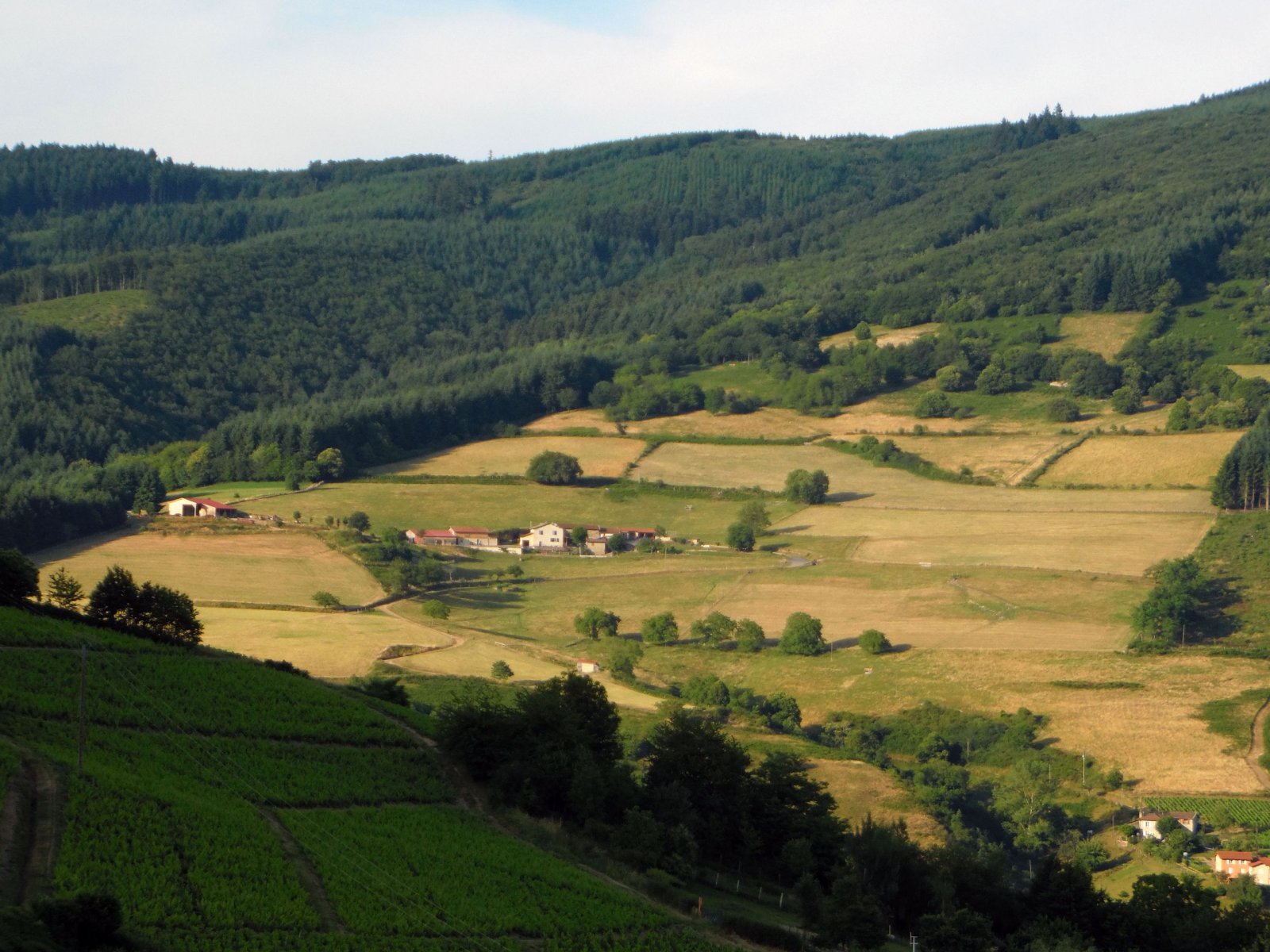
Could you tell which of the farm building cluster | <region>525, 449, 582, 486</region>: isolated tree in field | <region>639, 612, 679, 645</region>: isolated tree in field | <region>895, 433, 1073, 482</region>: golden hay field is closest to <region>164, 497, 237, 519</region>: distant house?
the farm building cluster

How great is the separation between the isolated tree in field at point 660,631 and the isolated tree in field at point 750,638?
357cm

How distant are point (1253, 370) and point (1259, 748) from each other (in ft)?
271

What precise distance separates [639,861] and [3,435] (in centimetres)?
10948

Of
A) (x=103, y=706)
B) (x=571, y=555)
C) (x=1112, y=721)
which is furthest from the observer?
(x=571, y=555)

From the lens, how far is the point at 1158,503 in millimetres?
109000

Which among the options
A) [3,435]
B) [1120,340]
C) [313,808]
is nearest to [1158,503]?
[1120,340]

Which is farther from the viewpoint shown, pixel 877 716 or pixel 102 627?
pixel 877 716

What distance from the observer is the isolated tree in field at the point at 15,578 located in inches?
2025

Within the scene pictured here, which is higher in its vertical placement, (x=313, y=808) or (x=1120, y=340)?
(x=1120, y=340)

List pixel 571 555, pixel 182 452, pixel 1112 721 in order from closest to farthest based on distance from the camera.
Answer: pixel 1112 721, pixel 571 555, pixel 182 452

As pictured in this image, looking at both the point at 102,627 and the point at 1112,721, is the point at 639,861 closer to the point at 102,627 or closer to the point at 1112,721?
the point at 102,627

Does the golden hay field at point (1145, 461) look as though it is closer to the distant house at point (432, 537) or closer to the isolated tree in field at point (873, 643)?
the isolated tree in field at point (873, 643)

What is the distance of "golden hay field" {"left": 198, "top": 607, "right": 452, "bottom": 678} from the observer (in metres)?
69.8

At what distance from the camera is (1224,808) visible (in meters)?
63.5
